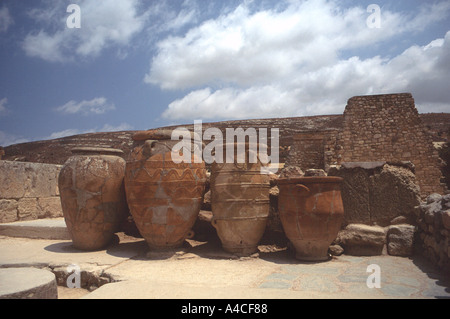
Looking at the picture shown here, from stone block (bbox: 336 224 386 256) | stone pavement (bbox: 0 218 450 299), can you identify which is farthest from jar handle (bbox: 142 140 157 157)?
stone block (bbox: 336 224 386 256)

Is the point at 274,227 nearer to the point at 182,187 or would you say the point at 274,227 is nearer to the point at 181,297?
the point at 182,187

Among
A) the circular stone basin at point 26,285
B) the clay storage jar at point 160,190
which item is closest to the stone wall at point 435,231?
the clay storage jar at point 160,190

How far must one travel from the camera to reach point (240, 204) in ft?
12.5

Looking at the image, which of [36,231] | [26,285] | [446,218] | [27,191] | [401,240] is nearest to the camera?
[26,285]

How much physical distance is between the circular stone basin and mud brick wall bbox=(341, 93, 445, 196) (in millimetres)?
12282

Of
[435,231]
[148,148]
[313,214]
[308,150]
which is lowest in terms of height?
[435,231]

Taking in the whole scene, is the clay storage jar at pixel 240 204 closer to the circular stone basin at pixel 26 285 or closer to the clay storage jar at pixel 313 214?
the clay storage jar at pixel 313 214

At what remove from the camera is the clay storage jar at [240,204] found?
3.81 m

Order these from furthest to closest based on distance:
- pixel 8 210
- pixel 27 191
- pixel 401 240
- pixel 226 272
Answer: pixel 27 191
pixel 8 210
pixel 401 240
pixel 226 272

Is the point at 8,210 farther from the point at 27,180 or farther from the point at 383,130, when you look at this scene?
the point at 383,130

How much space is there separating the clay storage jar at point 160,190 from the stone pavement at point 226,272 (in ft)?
0.94

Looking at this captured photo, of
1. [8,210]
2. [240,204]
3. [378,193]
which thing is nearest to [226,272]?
[240,204]

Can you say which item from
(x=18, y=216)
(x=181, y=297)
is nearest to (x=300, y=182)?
(x=181, y=297)

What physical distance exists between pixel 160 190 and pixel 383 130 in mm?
12096
